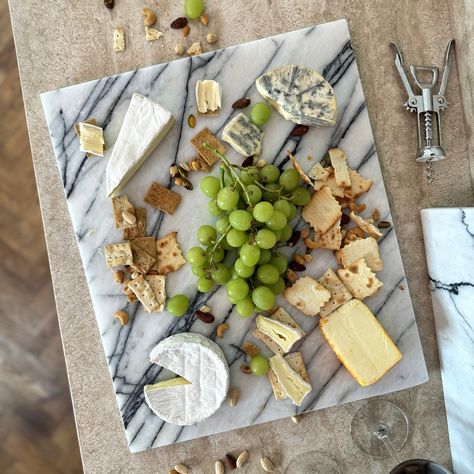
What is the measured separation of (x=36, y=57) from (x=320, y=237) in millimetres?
728

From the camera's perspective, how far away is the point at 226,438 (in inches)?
44.8

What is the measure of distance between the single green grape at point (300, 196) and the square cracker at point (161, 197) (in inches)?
9.9

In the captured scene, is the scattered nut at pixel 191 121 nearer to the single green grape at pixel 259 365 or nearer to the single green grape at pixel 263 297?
the single green grape at pixel 263 297

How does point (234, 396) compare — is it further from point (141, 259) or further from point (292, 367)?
point (141, 259)

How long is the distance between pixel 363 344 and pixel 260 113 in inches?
20.5

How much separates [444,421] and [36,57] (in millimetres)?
1214

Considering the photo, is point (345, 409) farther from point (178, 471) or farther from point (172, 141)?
point (172, 141)

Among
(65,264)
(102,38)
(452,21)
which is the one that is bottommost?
(65,264)

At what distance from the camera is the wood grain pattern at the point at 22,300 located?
131cm

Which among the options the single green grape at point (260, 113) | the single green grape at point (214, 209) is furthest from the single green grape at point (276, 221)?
the single green grape at point (260, 113)

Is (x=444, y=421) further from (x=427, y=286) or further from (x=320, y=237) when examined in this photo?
(x=320, y=237)

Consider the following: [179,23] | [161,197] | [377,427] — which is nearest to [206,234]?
[161,197]

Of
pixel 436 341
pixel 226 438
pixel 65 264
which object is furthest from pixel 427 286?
pixel 65 264

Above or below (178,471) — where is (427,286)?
above
